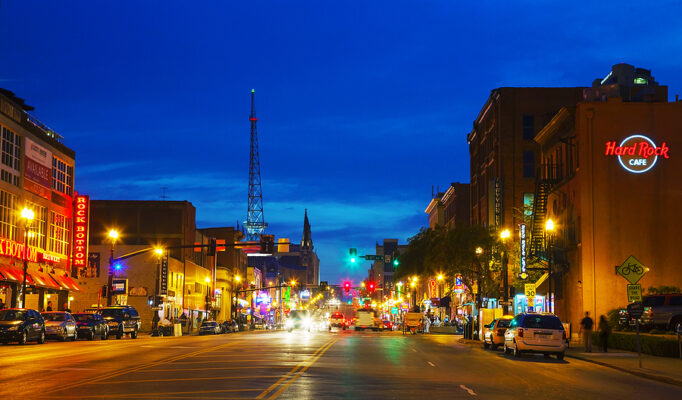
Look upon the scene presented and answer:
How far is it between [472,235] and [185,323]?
34102 millimetres

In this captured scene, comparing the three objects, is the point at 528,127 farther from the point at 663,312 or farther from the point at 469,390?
the point at 469,390

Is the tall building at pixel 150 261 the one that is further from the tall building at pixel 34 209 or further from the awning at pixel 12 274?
the awning at pixel 12 274

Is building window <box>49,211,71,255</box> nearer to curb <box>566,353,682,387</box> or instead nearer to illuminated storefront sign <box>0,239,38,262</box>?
illuminated storefront sign <box>0,239,38,262</box>

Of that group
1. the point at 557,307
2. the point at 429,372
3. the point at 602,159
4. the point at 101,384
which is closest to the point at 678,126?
the point at 602,159

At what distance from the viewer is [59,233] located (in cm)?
6675

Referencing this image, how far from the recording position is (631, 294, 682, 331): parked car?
122ft

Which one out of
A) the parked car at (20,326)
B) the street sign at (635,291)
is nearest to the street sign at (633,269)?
the street sign at (635,291)

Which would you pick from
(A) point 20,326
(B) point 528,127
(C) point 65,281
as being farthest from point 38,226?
(B) point 528,127

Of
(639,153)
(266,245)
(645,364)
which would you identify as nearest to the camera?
(645,364)

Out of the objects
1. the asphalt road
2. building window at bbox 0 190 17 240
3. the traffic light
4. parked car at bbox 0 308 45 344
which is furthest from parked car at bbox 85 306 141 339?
the asphalt road

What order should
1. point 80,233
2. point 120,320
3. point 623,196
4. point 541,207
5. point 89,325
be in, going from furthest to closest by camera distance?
point 80,233 < point 541,207 < point 120,320 < point 623,196 < point 89,325

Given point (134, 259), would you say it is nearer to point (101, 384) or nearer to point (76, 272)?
point (76, 272)

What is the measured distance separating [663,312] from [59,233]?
150 ft

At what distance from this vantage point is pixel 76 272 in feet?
228
